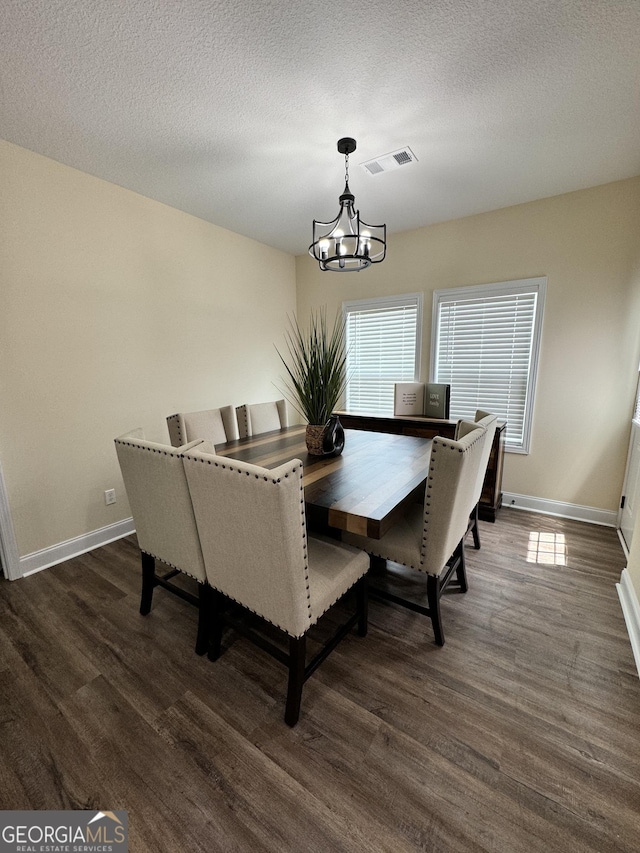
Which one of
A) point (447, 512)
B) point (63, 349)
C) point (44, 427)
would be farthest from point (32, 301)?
point (447, 512)

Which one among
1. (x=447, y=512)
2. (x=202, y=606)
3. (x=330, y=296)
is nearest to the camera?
(x=447, y=512)

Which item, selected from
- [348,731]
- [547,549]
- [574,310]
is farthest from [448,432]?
[348,731]

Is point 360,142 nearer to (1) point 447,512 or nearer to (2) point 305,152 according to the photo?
(2) point 305,152

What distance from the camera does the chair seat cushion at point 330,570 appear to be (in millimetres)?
1317

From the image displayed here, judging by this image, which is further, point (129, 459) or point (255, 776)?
point (129, 459)

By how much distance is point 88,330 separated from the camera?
8.21 ft

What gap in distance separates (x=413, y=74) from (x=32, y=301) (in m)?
2.54

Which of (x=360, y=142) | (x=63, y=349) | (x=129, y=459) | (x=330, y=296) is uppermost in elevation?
(x=360, y=142)

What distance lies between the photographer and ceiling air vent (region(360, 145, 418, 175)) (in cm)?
219

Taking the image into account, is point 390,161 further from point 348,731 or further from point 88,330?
point 348,731

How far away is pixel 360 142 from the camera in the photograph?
2090 millimetres

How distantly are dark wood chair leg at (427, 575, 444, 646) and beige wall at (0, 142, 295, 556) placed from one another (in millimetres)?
2457

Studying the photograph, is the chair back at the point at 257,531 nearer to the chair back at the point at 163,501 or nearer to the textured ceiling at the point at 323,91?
the chair back at the point at 163,501

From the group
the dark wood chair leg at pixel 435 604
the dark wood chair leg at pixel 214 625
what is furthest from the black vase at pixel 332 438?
the dark wood chair leg at pixel 214 625
